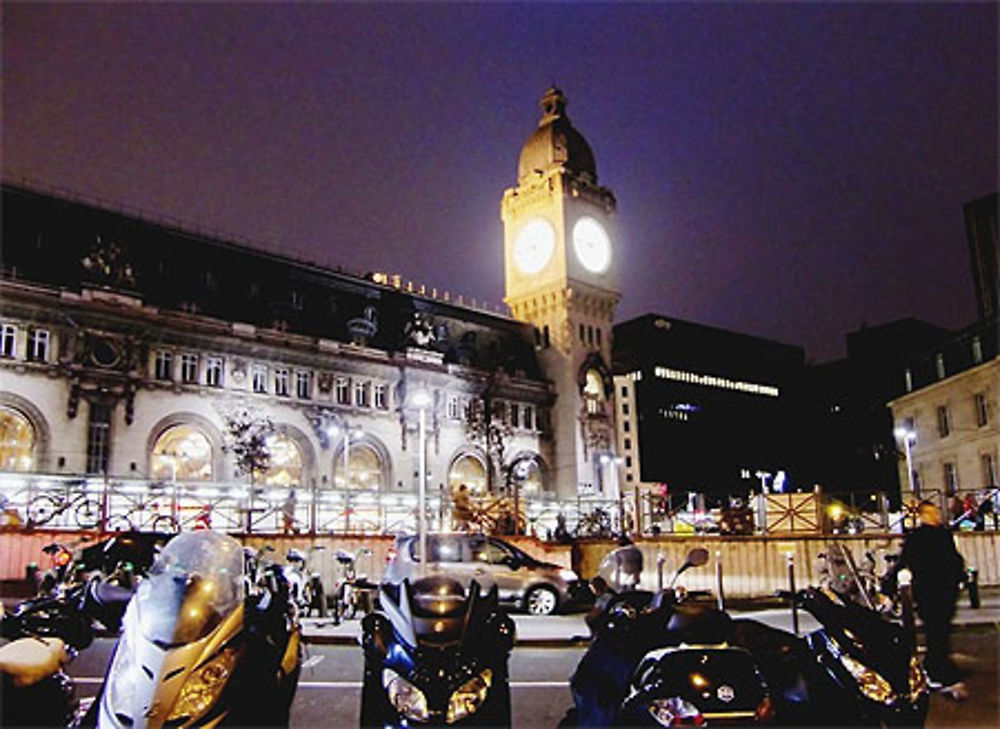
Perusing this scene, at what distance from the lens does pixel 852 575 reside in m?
8.71

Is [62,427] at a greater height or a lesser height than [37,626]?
greater

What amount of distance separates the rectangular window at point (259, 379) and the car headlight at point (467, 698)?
149 feet

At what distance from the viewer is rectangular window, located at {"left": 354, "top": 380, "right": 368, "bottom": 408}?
55281 millimetres

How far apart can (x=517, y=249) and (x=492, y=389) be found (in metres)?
17.9

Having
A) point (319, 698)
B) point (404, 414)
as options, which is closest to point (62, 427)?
point (404, 414)

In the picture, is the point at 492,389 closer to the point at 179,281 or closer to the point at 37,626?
the point at 179,281

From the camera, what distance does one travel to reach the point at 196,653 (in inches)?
215

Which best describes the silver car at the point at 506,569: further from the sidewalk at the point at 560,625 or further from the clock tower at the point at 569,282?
the clock tower at the point at 569,282

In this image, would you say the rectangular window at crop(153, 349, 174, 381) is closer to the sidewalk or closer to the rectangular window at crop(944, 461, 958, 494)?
the sidewalk

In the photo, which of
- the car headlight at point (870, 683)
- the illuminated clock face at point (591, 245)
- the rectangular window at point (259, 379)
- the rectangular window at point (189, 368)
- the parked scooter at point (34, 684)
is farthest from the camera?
the illuminated clock face at point (591, 245)

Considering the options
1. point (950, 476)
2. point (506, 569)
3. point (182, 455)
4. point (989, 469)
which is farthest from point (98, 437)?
point (950, 476)

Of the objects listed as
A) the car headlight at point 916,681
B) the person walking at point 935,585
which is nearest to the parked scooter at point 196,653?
the car headlight at point 916,681

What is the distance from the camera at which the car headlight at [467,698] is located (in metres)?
5.90

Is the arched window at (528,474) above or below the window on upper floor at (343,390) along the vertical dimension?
below
